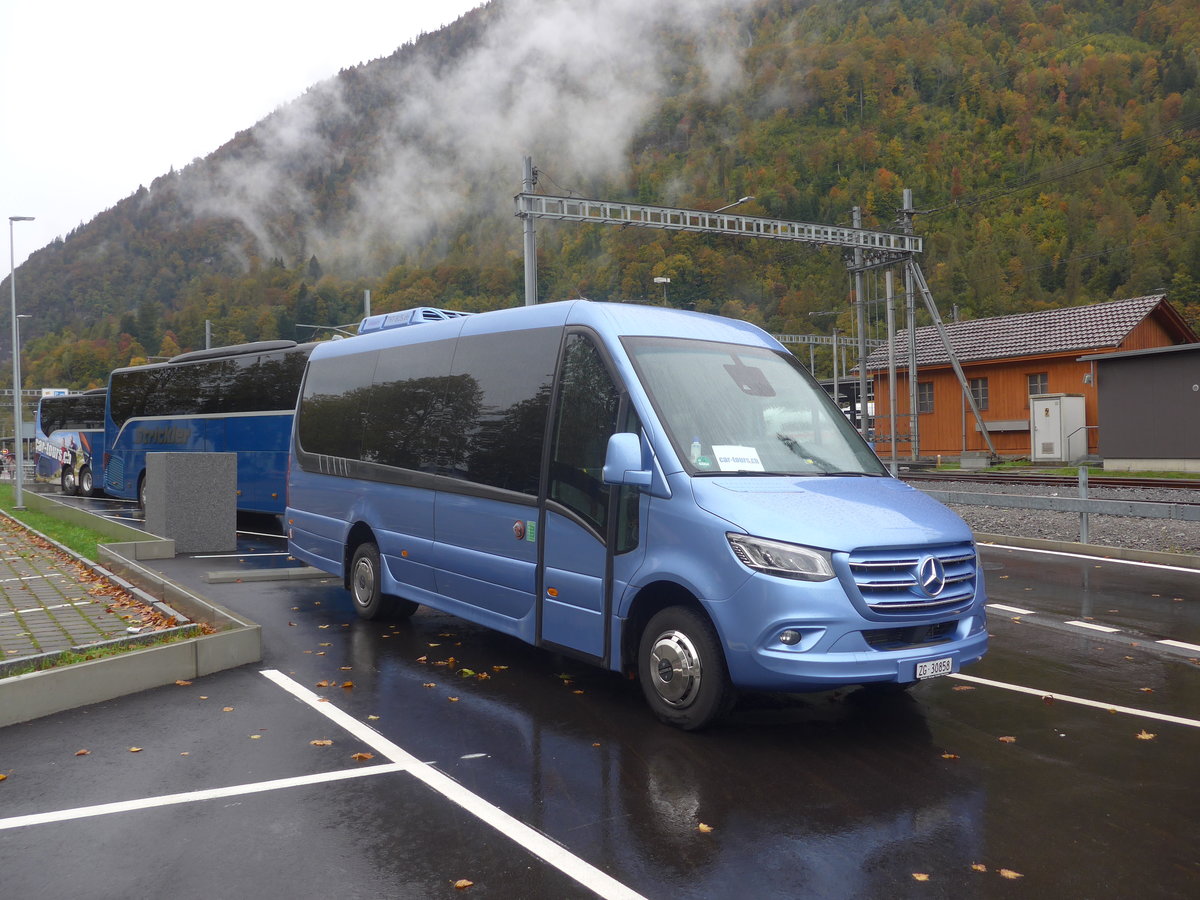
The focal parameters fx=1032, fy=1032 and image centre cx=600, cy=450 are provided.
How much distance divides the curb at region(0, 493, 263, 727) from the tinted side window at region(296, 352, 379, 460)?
76.9 inches

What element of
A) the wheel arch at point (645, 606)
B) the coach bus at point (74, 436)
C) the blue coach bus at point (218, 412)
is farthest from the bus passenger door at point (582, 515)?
the coach bus at point (74, 436)

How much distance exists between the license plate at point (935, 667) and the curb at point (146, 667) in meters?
4.86

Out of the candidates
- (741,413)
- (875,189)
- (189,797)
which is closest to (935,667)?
(741,413)

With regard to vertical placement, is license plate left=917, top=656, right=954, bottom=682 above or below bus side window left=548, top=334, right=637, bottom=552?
below

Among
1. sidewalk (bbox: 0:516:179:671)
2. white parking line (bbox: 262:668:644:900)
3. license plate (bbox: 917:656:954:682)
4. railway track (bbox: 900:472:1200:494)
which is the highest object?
railway track (bbox: 900:472:1200:494)

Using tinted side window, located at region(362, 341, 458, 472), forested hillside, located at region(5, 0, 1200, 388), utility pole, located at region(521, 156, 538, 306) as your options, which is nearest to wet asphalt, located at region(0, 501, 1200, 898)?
tinted side window, located at region(362, 341, 458, 472)

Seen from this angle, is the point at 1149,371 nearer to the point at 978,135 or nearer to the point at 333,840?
the point at 333,840

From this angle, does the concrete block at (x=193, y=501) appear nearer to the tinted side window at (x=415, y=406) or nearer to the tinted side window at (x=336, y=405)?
the tinted side window at (x=336, y=405)

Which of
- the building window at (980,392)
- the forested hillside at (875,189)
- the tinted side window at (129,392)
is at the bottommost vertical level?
the tinted side window at (129,392)

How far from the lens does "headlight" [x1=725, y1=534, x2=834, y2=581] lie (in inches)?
210

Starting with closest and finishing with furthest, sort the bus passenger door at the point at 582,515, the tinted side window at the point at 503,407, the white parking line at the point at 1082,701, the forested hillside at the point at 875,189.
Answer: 1. the white parking line at the point at 1082,701
2. the bus passenger door at the point at 582,515
3. the tinted side window at the point at 503,407
4. the forested hillside at the point at 875,189

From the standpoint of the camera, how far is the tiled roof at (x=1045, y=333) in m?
39.4

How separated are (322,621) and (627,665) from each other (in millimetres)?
4272

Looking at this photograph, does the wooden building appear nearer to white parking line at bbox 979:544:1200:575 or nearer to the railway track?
the railway track
